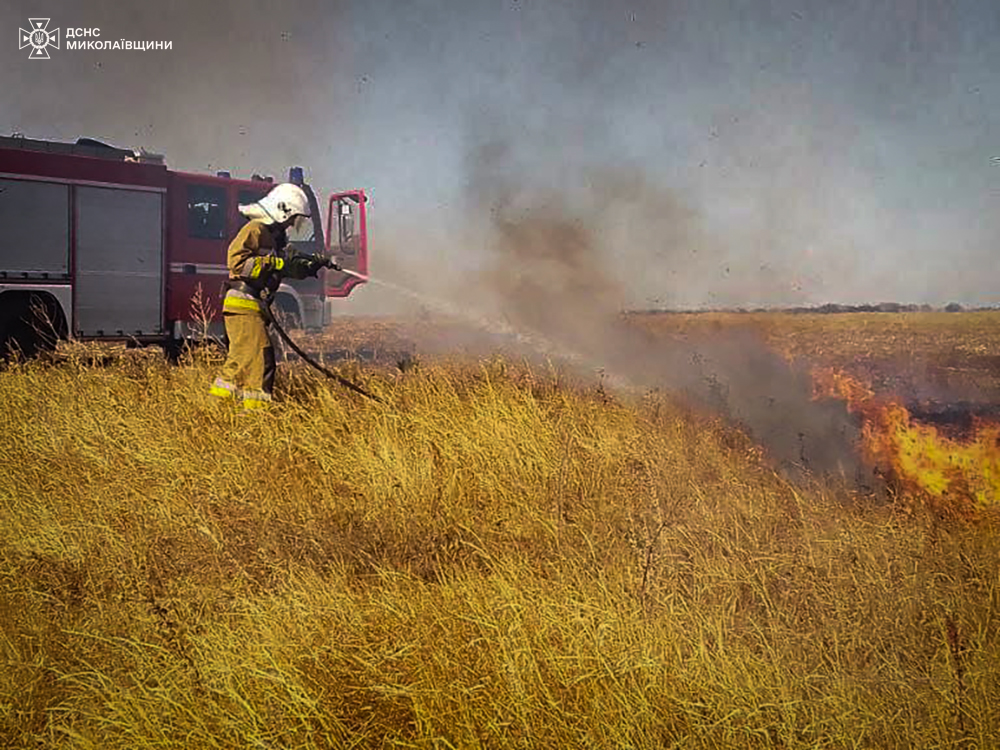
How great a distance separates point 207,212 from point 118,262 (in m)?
1.45

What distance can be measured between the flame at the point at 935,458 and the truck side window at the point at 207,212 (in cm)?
922

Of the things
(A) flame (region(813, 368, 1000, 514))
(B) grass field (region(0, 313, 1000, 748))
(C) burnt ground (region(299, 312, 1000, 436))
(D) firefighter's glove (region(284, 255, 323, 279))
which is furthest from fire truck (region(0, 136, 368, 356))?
(A) flame (region(813, 368, 1000, 514))

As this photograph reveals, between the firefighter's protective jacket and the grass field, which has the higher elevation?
the firefighter's protective jacket

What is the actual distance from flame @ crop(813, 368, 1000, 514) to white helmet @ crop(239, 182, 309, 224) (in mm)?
5018

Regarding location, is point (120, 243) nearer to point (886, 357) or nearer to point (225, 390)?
point (225, 390)

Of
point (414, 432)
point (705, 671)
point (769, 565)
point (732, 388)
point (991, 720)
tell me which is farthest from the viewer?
point (732, 388)

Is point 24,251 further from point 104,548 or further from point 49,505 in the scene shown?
point 104,548

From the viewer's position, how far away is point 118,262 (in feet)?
36.1

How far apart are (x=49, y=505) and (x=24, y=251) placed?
24.6 ft

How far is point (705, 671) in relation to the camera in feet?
8.45

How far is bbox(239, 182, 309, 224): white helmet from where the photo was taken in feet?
21.4

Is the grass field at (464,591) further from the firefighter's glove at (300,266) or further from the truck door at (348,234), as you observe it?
the truck door at (348,234)

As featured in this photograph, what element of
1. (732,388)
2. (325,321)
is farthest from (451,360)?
(325,321)

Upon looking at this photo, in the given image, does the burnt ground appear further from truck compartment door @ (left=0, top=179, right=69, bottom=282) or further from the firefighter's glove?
truck compartment door @ (left=0, top=179, right=69, bottom=282)
